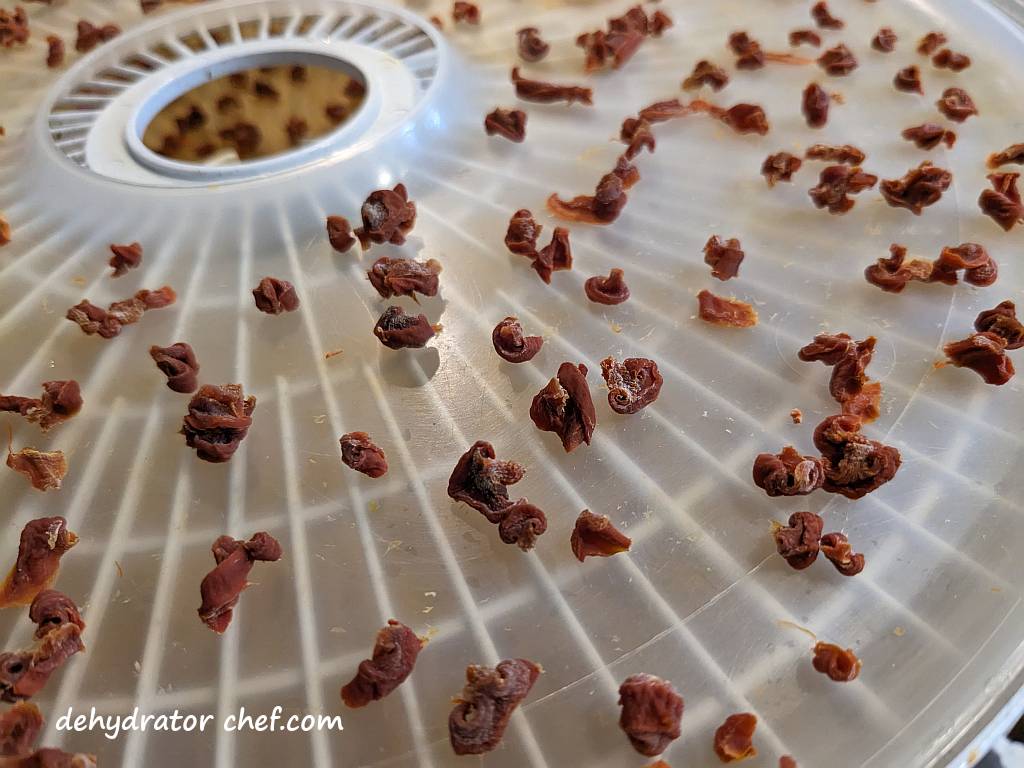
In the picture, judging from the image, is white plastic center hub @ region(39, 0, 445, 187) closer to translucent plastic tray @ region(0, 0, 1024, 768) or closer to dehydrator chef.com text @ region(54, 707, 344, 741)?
translucent plastic tray @ region(0, 0, 1024, 768)

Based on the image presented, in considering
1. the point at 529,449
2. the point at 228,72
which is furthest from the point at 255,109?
the point at 529,449

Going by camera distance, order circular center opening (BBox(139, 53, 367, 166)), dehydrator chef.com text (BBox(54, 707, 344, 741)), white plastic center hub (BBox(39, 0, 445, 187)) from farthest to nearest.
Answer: circular center opening (BBox(139, 53, 367, 166))
white plastic center hub (BBox(39, 0, 445, 187))
dehydrator chef.com text (BBox(54, 707, 344, 741))

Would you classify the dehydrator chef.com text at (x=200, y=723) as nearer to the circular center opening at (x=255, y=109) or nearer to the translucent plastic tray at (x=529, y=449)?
the translucent plastic tray at (x=529, y=449)

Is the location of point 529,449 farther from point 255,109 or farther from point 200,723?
point 255,109

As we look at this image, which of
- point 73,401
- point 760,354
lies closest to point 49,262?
point 73,401

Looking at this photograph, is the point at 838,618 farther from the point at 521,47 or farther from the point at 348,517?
the point at 521,47

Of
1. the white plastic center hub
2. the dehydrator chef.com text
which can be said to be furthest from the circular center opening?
the dehydrator chef.com text

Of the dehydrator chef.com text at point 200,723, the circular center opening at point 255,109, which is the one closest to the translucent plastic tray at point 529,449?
the dehydrator chef.com text at point 200,723
